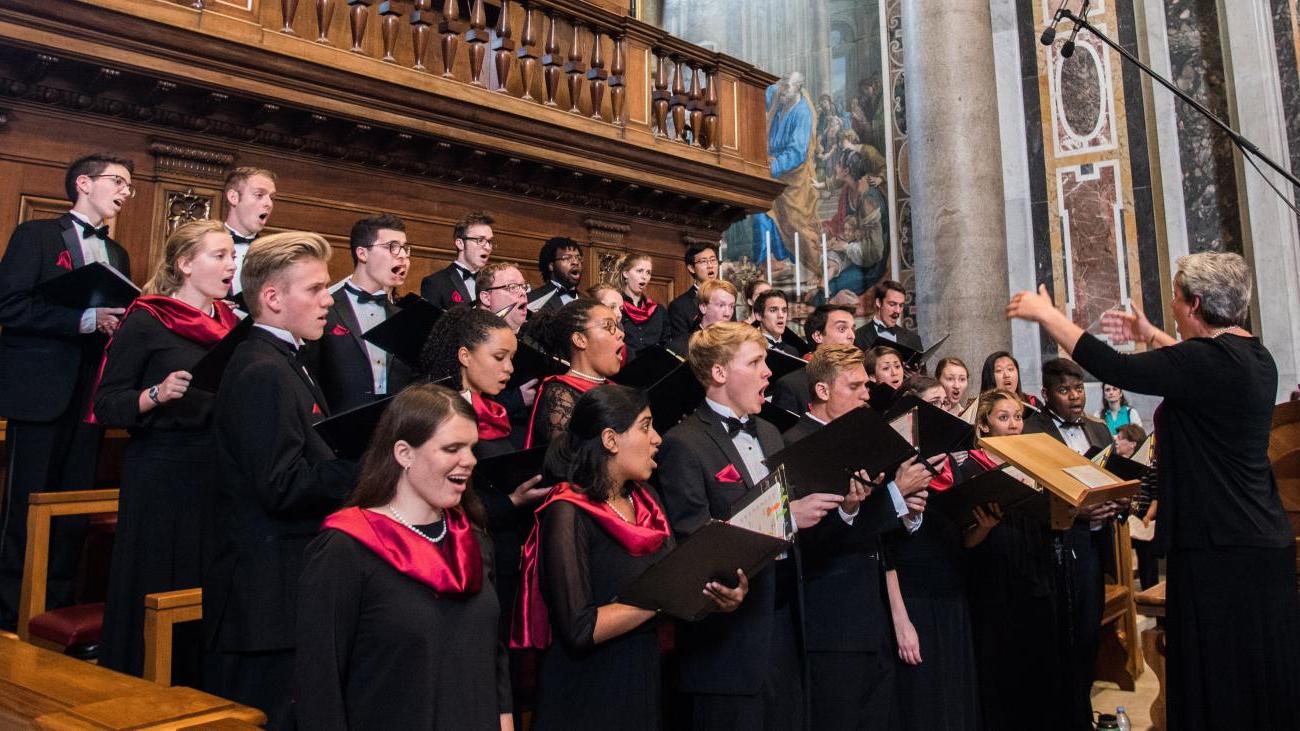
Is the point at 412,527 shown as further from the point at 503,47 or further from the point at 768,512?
the point at 503,47

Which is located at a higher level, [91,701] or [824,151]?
[824,151]

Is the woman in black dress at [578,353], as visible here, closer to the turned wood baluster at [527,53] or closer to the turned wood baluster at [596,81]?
the turned wood baluster at [527,53]

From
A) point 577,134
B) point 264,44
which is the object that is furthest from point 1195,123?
point 264,44

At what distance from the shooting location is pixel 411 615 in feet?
6.40

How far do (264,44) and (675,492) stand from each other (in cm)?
326

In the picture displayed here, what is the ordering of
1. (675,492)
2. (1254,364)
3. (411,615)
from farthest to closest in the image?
(1254,364), (675,492), (411,615)

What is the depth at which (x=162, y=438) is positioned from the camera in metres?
2.98

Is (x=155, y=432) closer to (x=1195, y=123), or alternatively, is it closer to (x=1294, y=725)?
(x=1294, y=725)

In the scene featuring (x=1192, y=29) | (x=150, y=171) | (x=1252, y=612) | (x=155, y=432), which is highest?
(x=1192, y=29)

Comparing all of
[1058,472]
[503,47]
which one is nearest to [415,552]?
[1058,472]

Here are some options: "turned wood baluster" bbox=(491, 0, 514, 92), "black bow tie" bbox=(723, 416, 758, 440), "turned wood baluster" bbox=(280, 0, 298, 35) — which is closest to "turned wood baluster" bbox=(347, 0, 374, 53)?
"turned wood baluster" bbox=(280, 0, 298, 35)

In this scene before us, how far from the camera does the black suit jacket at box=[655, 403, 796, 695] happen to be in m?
2.73

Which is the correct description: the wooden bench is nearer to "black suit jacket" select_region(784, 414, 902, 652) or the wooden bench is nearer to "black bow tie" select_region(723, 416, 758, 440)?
"black suit jacket" select_region(784, 414, 902, 652)

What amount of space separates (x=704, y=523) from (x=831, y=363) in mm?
1202
